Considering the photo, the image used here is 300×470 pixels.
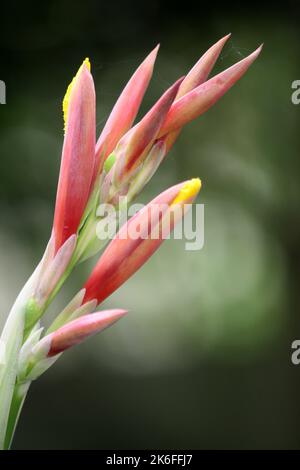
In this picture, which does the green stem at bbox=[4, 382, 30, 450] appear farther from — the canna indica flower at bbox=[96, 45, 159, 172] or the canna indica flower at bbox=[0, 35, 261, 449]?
the canna indica flower at bbox=[96, 45, 159, 172]

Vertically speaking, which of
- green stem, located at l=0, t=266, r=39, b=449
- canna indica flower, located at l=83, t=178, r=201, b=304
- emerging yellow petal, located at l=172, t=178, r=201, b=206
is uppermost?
emerging yellow petal, located at l=172, t=178, r=201, b=206

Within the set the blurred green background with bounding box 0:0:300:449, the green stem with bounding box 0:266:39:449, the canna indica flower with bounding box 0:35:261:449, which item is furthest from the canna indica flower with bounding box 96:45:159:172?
the blurred green background with bounding box 0:0:300:449

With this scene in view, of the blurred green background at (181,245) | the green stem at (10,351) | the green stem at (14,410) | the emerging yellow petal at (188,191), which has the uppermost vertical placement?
the blurred green background at (181,245)

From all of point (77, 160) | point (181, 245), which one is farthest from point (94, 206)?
point (181, 245)

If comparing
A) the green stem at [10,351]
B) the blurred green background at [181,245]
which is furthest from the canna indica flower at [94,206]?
the blurred green background at [181,245]

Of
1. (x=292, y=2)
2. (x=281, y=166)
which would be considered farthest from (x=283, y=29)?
(x=281, y=166)

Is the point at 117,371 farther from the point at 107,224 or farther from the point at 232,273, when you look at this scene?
the point at 107,224

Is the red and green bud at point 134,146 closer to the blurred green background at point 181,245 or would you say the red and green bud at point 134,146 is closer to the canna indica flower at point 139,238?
the canna indica flower at point 139,238
